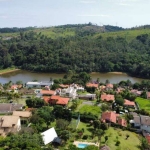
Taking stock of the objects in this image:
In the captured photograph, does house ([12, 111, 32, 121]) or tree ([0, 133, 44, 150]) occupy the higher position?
tree ([0, 133, 44, 150])

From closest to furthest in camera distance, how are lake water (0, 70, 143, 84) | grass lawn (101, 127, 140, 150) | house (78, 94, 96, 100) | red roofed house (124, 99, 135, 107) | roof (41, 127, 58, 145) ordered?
1. roof (41, 127, 58, 145)
2. grass lawn (101, 127, 140, 150)
3. red roofed house (124, 99, 135, 107)
4. house (78, 94, 96, 100)
5. lake water (0, 70, 143, 84)

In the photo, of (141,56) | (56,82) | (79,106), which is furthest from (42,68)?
(79,106)

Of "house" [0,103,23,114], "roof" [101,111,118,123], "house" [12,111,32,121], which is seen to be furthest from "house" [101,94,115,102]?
"house" [12,111,32,121]

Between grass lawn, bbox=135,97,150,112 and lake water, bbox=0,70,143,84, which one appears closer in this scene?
grass lawn, bbox=135,97,150,112

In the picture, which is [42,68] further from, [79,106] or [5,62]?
[79,106]

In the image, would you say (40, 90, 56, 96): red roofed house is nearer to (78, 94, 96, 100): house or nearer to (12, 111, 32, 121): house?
(78, 94, 96, 100): house

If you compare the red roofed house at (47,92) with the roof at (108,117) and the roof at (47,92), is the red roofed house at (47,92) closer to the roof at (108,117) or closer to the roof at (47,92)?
the roof at (47,92)
